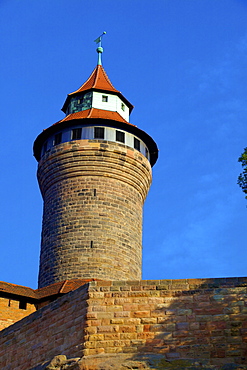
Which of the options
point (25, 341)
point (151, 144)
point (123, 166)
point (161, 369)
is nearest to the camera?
point (161, 369)

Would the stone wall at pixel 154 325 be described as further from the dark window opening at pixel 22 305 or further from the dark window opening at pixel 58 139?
the dark window opening at pixel 58 139

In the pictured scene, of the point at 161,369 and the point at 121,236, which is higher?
the point at 121,236

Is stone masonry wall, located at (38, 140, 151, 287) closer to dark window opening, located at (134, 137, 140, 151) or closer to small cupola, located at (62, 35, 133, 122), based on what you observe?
dark window opening, located at (134, 137, 140, 151)

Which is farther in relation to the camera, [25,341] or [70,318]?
[25,341]

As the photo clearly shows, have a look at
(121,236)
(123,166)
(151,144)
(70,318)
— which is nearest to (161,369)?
(70,318)

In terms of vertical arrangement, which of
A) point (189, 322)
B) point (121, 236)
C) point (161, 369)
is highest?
point (121, 236)

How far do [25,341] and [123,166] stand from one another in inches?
427

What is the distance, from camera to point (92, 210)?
23.6 m

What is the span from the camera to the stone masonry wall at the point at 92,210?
22.9 metres

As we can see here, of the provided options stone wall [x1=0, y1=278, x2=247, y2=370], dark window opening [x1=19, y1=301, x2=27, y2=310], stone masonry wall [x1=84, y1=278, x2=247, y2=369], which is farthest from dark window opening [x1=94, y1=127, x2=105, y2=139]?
stone masonry wall [x1=84, y1=278, x2=247, y2=369]

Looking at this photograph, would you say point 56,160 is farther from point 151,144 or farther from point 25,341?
point 25,341

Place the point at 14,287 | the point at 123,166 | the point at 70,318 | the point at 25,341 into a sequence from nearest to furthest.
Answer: the point at 70,318 → the point at 25,341 → the point at 14,287 → the point at 123,166

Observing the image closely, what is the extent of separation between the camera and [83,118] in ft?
83.7

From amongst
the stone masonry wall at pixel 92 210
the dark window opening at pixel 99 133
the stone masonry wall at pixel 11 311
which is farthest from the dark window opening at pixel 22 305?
the dark window opening at pixel 99 133
